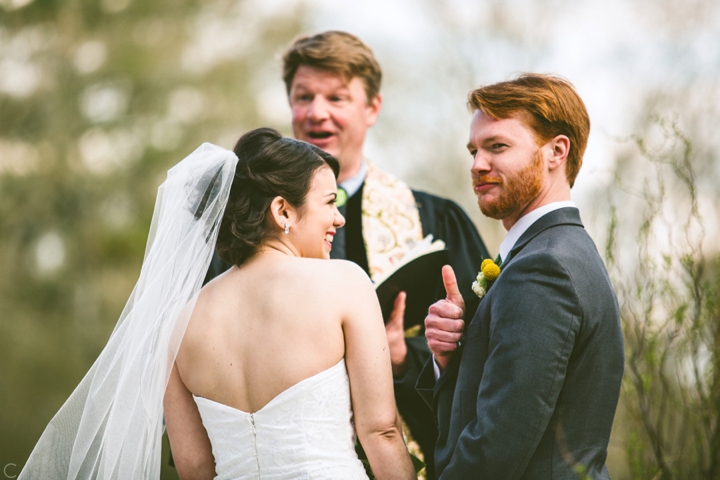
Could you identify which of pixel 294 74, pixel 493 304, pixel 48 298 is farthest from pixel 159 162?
pixel 493 304

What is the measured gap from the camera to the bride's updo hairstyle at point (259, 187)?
243cm

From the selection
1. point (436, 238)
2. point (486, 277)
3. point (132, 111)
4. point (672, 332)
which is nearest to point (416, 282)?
point (436, 238)

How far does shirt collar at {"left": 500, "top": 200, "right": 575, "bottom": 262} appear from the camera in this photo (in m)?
2.29

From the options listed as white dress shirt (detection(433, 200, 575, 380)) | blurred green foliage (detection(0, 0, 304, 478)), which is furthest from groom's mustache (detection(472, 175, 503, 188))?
blurred green foliage (detection(0, 0, 304, 478))

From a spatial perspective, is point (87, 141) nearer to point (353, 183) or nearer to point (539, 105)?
point (353, 183)

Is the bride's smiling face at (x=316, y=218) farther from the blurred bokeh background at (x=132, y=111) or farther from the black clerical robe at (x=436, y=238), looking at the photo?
the blurred bokeh background at (x=132, y=111)

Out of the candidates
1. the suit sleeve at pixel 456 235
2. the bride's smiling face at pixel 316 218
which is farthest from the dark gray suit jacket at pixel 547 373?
the suit sleeve at pixel 456 235

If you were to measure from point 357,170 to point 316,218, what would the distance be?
1.51 m

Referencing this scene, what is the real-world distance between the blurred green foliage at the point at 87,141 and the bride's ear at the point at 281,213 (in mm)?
9980

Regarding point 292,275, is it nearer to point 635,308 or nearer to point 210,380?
point 210,380

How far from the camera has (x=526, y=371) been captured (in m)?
1.97

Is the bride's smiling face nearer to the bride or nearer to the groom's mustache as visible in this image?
the bride

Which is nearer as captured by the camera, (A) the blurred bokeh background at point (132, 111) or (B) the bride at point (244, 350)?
(B) the bride at point (244, 350)

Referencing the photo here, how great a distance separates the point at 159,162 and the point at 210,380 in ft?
34.8
